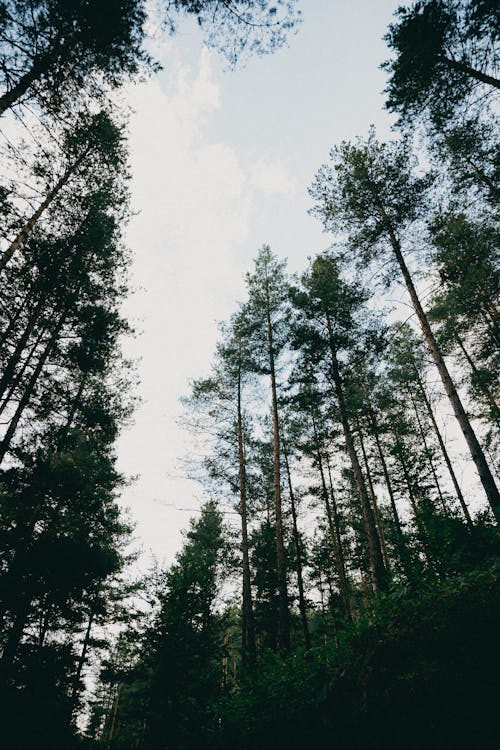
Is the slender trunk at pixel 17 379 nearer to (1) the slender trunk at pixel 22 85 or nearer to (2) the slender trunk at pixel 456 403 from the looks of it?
(1) the slender trunk at pixel 22 85

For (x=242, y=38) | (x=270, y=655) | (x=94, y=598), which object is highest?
(x=242, y=38)

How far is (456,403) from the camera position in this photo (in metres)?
9.10

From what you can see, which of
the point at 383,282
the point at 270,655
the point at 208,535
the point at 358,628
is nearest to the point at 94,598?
the point at 208,535

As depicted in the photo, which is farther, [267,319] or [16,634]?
[267,319]

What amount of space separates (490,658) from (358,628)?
1876 mm

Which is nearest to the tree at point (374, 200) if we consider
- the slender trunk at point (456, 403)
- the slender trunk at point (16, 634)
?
the slender trunk at point (456, 403)

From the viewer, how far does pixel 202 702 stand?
628 cm

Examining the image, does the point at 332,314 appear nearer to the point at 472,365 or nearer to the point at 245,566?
the point at 472,365

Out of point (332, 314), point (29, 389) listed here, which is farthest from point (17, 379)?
point (332, 314)

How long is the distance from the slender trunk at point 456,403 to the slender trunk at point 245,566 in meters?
7.25

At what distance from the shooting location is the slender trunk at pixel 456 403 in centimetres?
803

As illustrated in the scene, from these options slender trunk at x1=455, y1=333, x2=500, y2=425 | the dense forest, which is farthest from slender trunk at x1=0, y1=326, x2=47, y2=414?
slender trunk at x1=455, y1=333, x2=500, y2=425

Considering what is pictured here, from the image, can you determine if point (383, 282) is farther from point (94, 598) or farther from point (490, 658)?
point (94, 598)

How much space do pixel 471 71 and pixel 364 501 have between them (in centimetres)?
1181
